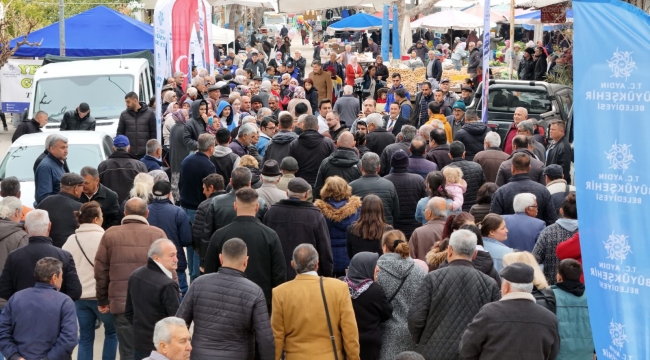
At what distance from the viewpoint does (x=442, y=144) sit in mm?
11570

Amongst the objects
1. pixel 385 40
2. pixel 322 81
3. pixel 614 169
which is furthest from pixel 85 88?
pixel 385 40

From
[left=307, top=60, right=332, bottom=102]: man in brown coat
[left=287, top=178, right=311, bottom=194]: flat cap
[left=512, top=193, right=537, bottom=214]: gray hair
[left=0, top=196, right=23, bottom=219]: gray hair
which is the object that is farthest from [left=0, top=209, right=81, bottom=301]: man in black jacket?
[left=307, top=60, right=332, bottom=102]: man in brown coat

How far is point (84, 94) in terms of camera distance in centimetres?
1698

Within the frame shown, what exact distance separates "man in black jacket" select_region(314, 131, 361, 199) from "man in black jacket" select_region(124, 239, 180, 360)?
11.6 ft

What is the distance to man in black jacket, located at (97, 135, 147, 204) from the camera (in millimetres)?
10789

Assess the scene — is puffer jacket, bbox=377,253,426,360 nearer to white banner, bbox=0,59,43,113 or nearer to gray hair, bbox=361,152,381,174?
gray hair, bbox=361,152,381,174

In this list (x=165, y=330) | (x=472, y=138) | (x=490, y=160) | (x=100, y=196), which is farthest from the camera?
(x=472, y=138)

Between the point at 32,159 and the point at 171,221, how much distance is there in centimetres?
464

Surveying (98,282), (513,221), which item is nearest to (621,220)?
(513,221)

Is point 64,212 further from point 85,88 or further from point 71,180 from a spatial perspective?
point 85,88

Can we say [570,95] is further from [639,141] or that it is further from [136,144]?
[639,141]

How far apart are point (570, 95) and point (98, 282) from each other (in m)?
12.3

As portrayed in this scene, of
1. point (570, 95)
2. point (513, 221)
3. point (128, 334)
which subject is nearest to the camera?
point (128, 334)

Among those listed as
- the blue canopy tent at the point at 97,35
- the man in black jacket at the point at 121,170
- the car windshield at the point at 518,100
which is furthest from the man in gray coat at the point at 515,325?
the blue canopy tent at the point at 97,35
